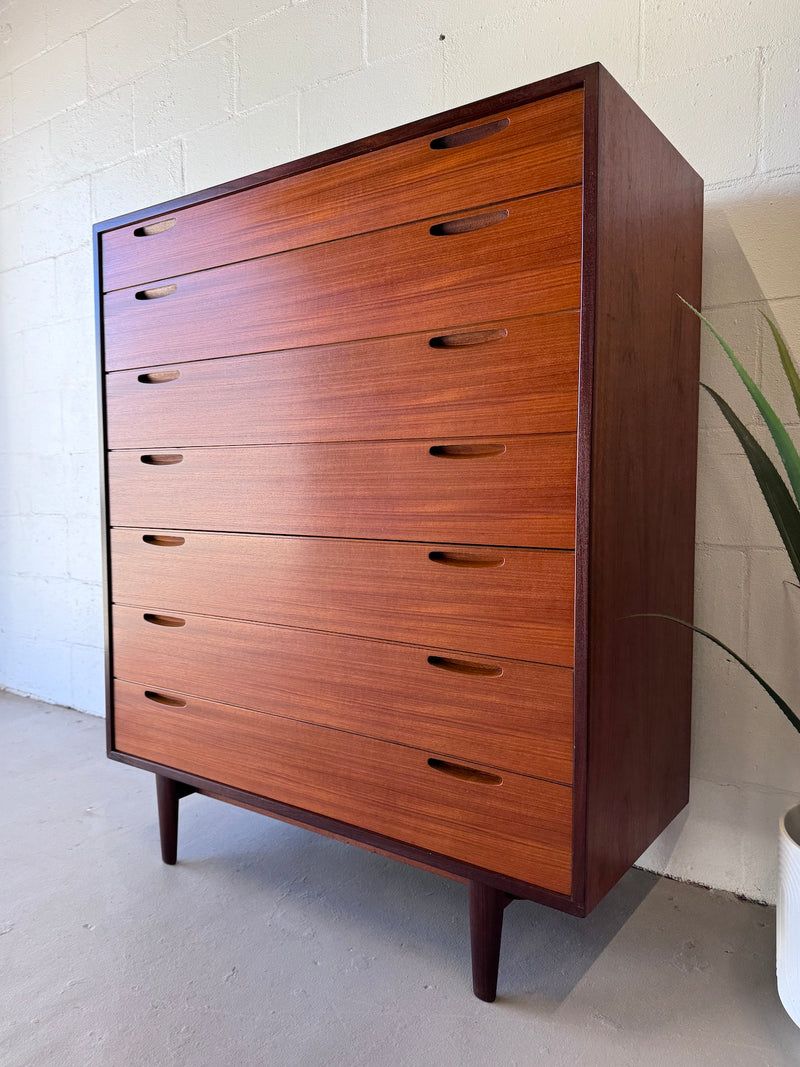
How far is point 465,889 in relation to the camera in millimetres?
1484

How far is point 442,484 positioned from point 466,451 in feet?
0.20

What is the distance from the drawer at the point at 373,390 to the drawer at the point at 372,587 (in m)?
0.18

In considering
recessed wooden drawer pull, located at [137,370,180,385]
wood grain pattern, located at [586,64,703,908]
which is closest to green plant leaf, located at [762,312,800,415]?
wood grain pattern, located at [586,64,703,908]

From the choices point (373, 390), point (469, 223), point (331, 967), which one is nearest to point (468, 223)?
point (469, 223)

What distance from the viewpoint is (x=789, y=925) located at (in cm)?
108

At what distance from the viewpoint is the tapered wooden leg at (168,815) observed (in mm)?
1595

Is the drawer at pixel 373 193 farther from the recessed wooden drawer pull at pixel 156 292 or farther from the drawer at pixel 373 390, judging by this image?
the drawer at pixel 373 390

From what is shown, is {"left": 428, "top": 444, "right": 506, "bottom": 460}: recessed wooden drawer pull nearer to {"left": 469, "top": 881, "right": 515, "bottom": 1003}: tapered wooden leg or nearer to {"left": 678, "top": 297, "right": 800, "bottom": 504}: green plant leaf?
{"left": 678, "top": 297, "right": 800, "bottom": 504}: green plant leaf

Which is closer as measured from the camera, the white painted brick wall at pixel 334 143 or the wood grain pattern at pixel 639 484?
the wood grain pattern at pixel 639 484

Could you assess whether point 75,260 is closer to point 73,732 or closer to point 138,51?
point 138,51

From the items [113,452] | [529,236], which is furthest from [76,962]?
[529,236]

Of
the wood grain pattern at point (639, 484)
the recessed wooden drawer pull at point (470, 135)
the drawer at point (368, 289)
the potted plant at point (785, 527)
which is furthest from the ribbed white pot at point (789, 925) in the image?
the recessed wooden drawer pull at point (470, 135)

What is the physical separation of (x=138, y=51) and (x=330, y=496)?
188 cm

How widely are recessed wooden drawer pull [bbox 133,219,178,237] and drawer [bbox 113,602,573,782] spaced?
75 cm
